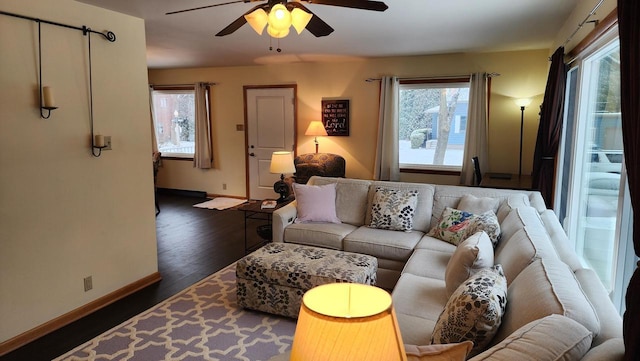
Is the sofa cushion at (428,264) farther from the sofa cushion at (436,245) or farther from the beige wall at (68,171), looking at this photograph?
the beige wall at (68,171)

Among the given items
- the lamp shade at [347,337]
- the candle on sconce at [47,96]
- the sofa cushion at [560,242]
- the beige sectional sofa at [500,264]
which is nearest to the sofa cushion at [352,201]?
the beige sectional sofa at [500,264]

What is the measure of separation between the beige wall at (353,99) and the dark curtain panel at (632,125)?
4.50 metres

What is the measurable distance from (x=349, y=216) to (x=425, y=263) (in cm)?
125

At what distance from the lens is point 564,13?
3559 mm

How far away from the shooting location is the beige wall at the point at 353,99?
17.9ft

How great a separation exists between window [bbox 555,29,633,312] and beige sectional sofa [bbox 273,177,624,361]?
38cm

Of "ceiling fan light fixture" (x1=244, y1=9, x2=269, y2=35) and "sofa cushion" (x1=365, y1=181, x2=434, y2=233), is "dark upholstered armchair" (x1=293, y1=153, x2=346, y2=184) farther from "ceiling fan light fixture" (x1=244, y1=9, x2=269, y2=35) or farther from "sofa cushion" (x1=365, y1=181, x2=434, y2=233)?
"ceiling fan light fixture" (x1=244, y1=9, x2=269, y2=35)

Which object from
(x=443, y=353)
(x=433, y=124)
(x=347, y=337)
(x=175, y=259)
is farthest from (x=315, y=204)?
(x=347, y=337)

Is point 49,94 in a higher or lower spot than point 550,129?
higher

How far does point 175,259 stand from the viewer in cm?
426

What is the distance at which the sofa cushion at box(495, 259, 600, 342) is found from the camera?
135 centimetres

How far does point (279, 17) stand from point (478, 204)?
2318 mm

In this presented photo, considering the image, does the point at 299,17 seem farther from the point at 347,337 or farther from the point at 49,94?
the point at 347,337

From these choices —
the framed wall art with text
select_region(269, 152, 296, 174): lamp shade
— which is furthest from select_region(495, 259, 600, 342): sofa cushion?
the framed wall art with text
